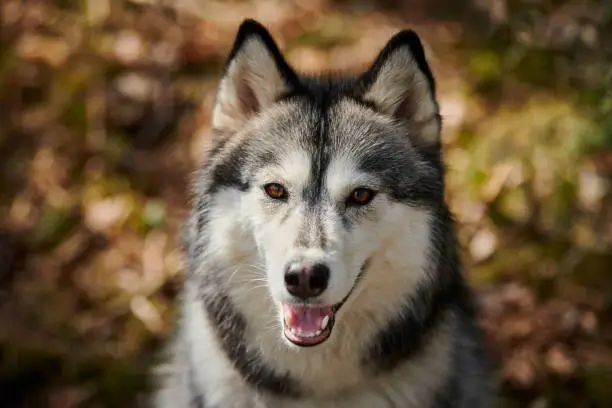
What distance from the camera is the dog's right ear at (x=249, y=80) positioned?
11.2 feet

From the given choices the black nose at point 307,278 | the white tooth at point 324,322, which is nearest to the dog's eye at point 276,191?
the black nose at point 307,278

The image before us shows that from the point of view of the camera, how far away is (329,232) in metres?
3.18

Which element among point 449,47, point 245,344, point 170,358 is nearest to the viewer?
point 245,344

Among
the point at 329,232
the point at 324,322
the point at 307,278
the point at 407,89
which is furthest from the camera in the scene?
the point at 407,89

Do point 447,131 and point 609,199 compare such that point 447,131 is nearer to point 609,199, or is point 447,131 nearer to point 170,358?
point 609,199

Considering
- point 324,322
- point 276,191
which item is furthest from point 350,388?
point 276,191

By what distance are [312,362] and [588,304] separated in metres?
2.40

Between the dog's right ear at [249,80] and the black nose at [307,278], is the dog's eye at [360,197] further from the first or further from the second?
the dog's right ear at [249,80]

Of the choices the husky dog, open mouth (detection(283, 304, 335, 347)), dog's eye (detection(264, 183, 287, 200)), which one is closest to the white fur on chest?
the husky dog

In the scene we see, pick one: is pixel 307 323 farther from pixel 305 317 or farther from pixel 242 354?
pixel 242 354

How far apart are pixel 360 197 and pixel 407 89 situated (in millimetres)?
520

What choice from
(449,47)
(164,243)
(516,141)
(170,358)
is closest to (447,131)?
(516,141)

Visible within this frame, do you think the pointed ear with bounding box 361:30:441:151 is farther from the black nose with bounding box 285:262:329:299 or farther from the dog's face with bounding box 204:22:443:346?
the black nose with bounding box 285:262:329:299

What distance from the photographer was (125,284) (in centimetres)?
Result: 562
